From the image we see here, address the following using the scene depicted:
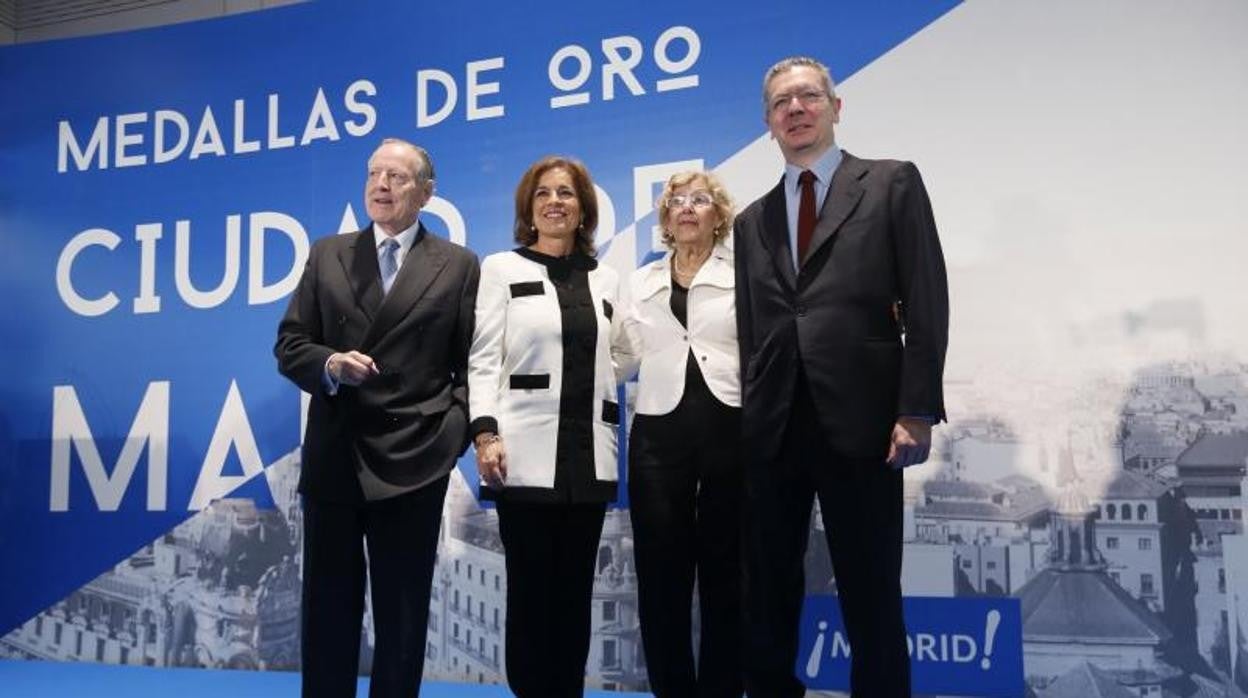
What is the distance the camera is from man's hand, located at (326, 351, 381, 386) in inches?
88.2

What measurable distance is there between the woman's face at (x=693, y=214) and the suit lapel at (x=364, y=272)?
0.82m

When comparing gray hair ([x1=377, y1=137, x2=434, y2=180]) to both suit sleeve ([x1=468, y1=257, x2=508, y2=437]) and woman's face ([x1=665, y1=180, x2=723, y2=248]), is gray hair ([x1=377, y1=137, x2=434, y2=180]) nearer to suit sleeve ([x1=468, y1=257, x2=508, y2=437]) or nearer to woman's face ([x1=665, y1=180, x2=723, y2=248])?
suit sleeve ([x1=468, y1=257, x2=508, y2=437])

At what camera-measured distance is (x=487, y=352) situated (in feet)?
8.18

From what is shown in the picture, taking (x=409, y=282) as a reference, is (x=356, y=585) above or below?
below

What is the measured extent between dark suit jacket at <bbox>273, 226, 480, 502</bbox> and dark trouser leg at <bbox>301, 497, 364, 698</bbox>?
0.08m

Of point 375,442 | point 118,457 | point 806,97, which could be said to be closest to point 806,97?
point 806,97

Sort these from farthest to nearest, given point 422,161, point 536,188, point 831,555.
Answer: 1. point 536,188
2. point 422,161
3. point 831,555

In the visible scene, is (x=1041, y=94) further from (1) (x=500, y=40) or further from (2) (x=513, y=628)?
(2) (x=513, y=628)

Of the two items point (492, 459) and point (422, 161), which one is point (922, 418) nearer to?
point (492, 459)

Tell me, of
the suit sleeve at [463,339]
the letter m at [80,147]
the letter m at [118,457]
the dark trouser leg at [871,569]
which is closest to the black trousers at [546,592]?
the suit sleeve at [463,339]

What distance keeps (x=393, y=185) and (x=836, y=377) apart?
1.19 m

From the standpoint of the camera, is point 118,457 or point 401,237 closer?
point 401,237

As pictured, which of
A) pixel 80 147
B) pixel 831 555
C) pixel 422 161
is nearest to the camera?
pixel 831 555

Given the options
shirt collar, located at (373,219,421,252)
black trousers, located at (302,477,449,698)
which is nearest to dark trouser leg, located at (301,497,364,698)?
black trousers, located at (302,477,449,698)
